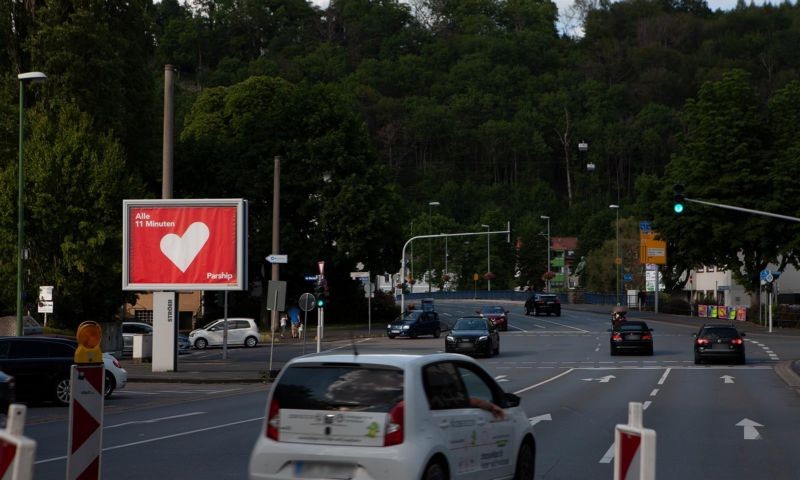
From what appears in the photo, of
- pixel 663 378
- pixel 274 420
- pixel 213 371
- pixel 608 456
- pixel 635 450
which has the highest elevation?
pixel 635 450

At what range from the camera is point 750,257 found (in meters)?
73.2

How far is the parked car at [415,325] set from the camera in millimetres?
61250

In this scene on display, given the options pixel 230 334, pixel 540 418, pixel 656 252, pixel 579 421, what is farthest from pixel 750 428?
pixel 656 252

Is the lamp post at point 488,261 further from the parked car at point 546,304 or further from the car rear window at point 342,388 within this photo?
the car rear window at point 342,388

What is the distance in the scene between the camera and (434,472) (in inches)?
395

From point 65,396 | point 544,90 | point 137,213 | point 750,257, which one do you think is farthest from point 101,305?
point 544,90

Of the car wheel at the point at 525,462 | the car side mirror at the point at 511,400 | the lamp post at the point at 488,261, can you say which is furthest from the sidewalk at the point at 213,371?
the lamp post at the point at 488,261

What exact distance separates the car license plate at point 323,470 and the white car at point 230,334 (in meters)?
47.3

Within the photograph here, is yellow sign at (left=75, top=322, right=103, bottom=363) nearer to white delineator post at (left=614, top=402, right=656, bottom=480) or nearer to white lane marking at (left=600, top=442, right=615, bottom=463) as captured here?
white delineator post at (left=614, top=402, right=656, bottom=480)

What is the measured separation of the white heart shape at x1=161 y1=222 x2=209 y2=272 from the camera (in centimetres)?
3731

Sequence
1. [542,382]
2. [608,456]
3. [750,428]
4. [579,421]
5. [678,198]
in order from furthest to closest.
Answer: [678,198], [542,382], [579,421], [750,428], [608,456]

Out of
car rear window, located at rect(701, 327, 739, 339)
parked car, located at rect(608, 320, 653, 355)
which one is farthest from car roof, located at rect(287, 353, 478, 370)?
parked car, located at rect(608, 320, 653, 355)

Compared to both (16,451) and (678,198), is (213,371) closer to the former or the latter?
(678,198)

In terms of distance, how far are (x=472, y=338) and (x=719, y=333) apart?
923 centimetres
